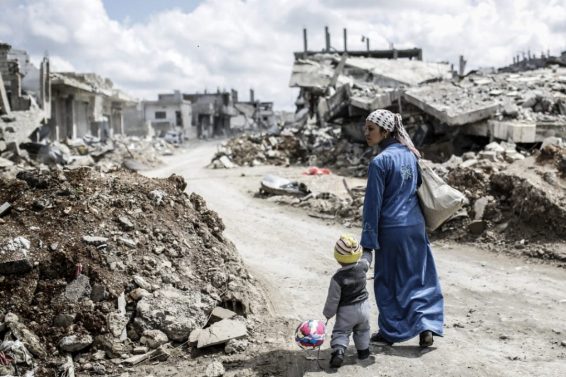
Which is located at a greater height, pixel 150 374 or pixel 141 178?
pixel 141 178

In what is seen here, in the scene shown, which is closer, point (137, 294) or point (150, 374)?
point (150, 374)

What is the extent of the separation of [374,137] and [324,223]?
21.2ft

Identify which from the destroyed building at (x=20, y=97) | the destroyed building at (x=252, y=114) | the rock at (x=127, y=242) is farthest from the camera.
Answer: the destroyed building at (x=252, y=114)

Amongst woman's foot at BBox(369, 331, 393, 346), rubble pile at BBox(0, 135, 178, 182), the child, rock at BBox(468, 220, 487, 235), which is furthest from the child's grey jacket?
rubble pile at BBox(0, 135, 178, 182)

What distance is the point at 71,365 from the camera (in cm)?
397

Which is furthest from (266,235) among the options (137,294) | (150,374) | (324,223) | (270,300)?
(150,374)

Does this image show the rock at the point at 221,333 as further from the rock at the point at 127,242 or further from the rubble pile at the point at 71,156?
the rubble pile at the point at 71,156

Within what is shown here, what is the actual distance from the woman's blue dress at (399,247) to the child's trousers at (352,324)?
304 millimetres

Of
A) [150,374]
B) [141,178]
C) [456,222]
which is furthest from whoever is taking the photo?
[456,222]

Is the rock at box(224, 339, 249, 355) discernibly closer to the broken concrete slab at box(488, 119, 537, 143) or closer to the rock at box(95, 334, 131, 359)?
the rock at box(95, 334, 131, 359)

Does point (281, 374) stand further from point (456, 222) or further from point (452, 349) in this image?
point (456, 222)

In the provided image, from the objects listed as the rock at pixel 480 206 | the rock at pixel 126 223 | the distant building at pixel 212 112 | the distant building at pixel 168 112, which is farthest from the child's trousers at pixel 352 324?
the distant building at pixel 212 112

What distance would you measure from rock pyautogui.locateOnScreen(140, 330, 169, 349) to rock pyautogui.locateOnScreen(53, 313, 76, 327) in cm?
55

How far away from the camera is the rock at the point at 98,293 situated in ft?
14.6
